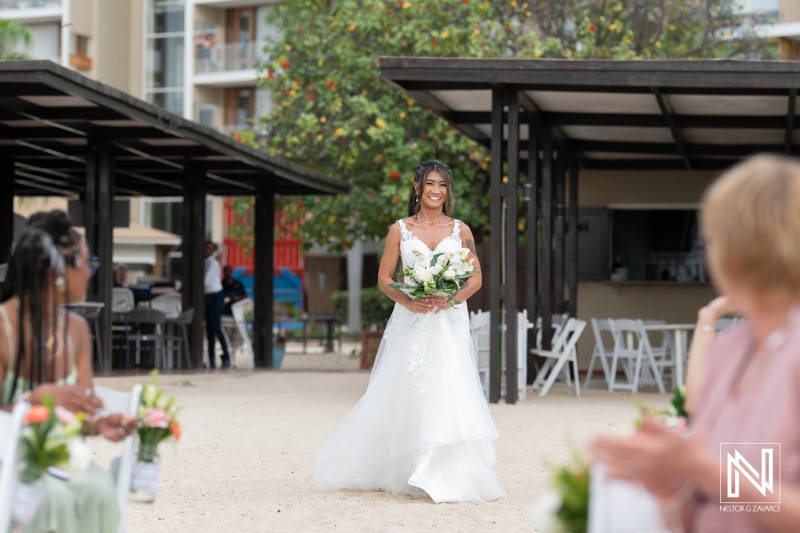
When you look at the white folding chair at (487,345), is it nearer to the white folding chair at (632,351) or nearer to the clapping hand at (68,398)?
the white folding chair at (632,351)

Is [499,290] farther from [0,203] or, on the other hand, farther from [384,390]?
[0,203]

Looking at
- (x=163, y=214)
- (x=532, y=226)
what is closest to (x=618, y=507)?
(x=532, y=226)

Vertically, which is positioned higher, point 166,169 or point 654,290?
point 166,169

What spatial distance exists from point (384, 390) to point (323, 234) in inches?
616

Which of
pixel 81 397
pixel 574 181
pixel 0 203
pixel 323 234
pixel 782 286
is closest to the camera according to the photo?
pixel 782 286

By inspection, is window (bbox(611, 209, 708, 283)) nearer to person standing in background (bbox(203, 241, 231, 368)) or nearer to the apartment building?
person standing in background (bbox(203, 241, 231, 368))

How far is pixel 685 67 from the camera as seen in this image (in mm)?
Answer: 10523

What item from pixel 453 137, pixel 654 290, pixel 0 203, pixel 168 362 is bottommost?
pixel 168 362

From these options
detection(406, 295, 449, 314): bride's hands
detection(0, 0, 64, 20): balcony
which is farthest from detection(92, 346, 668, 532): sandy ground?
detection(0, 0, 64, 20): balcony

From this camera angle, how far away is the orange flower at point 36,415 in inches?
112

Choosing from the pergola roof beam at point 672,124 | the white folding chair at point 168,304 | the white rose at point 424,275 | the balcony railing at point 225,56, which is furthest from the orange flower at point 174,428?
the balcony railing at point 225,56

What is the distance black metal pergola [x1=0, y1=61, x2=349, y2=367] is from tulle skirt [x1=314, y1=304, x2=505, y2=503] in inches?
209

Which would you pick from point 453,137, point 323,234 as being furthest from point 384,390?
point 323,234

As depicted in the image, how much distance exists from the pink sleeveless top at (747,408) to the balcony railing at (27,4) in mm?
A: 44161
